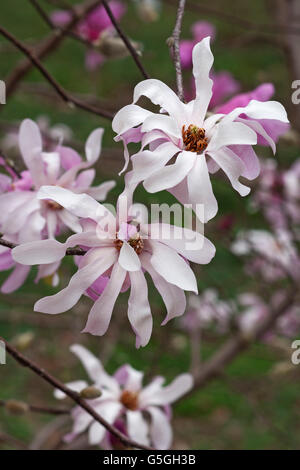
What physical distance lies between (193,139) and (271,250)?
35.3 inches

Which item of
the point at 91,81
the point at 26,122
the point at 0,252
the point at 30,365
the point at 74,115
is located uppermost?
the point at 91,81

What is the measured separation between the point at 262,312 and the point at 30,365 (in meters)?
0.98

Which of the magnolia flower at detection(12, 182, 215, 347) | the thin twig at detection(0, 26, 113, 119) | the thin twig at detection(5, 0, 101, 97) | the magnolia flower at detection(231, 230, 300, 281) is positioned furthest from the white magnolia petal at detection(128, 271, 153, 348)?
the magnolia flower at detection(231, 230, 300, 281)

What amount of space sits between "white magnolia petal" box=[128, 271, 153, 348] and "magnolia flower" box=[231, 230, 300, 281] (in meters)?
0.73

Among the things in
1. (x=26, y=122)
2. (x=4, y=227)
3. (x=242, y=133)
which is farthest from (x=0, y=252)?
(x=242, y=133)

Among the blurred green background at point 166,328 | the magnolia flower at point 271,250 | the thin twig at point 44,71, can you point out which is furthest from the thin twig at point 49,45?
the magnolia flower at point 271,250

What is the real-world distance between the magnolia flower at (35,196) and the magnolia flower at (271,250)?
61cm

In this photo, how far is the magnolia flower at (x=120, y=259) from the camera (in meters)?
0.41

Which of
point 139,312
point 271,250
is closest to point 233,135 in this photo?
point 139,312

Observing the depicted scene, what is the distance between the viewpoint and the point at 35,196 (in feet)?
1.79

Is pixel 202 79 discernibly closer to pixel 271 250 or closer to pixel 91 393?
pixel 91 393

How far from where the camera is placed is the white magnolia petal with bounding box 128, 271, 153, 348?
0.42 meters

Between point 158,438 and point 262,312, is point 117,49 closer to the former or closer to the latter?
point 158,438

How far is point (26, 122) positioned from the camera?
557 millimetres
